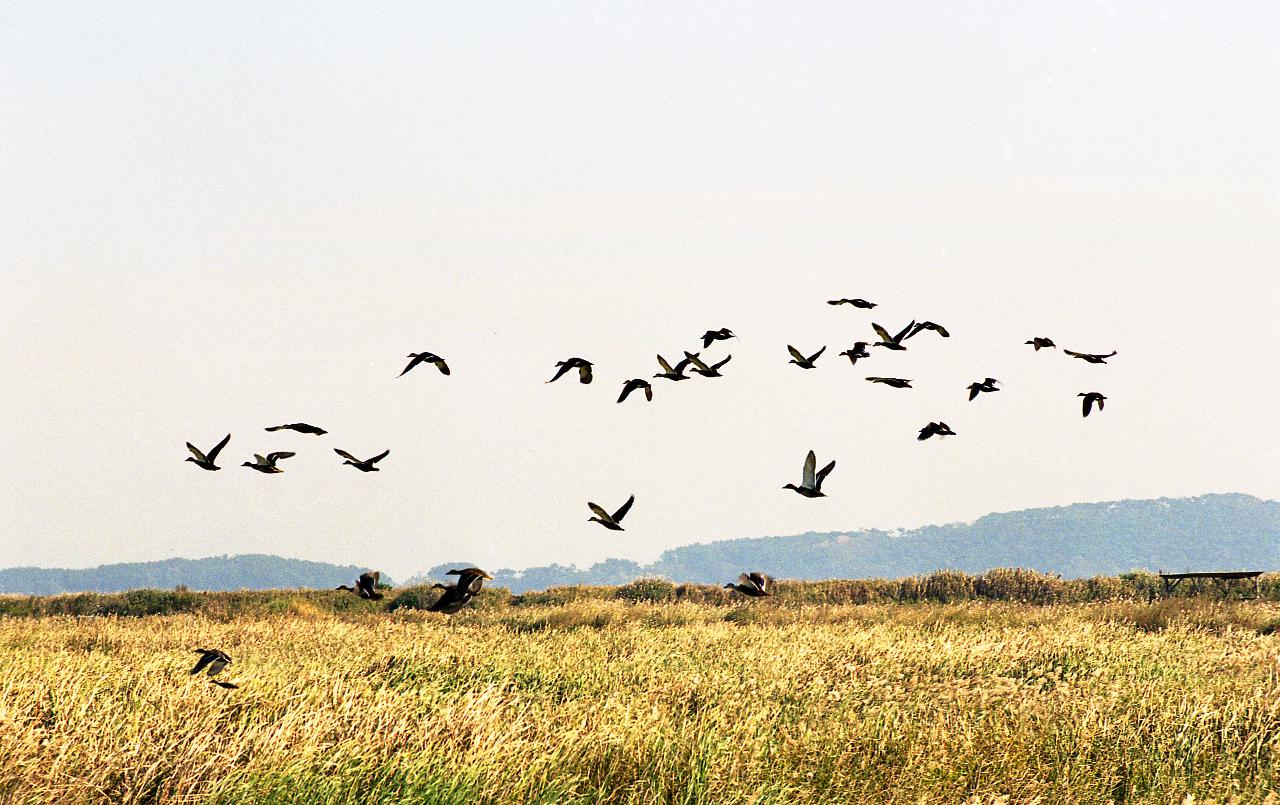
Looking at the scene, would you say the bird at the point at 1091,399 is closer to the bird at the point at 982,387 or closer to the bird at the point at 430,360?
the bird at the point at 982,387

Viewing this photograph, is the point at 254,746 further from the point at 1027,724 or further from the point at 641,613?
the point at 641,613

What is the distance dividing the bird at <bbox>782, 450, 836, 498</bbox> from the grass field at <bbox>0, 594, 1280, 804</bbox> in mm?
1796

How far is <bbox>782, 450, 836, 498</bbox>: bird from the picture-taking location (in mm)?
8023

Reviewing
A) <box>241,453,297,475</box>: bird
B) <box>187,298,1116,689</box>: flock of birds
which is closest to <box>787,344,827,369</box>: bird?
<box>187,298,1116,689</box>: flock of birds

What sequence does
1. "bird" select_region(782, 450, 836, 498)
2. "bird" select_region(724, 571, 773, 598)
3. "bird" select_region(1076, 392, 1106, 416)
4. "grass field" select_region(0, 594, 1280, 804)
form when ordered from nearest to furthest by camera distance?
"grass field" select_region(0, 594, 1280, 804) → "bird" select_region(782, 450, 836, 498) → "bird" select_region(724, 571, 773, 598) → "bird" select_region(1076, 392, 1106, 416)

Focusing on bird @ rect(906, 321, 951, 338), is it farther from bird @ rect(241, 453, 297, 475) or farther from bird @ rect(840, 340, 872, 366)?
bird @ rect(241, 453, 297, 475)

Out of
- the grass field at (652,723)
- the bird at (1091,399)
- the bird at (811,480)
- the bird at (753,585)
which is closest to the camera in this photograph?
the grass field at (652,723)

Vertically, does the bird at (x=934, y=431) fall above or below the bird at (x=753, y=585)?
above

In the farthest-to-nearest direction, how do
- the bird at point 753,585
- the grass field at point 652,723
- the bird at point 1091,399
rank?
1. the bird at point 1091,399
2. the bird at point 753,585
3. the grass field at point 652,723

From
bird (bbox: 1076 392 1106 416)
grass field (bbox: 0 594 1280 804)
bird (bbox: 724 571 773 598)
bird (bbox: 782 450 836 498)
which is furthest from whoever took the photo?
bird (bbox: 1076 392 1106 416)

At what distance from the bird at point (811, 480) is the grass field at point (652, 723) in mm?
1796

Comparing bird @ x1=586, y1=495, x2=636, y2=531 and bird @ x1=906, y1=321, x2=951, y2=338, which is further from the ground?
bird @ x1=906, y1=321, x2=951, y2=338

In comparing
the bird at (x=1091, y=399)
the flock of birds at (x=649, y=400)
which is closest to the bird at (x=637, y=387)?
the flock of birds at (x=649, y=400)

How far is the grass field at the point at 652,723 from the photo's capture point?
6.88 meters
